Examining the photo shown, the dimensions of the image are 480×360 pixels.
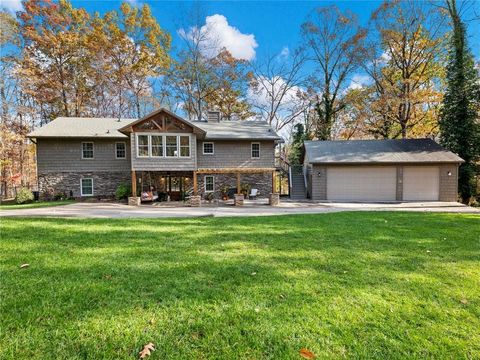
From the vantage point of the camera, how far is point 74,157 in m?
15.7

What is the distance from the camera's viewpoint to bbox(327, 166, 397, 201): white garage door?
1534cm

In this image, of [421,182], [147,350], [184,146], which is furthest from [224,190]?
[147,350]

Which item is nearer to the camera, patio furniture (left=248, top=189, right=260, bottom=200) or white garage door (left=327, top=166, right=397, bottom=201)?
white garage door (left=327, top=166, right=397, bottom=201)

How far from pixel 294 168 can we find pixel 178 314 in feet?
59.6

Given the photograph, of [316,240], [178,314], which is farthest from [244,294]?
[316,240]

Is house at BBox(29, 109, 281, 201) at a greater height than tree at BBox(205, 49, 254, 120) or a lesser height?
lesser

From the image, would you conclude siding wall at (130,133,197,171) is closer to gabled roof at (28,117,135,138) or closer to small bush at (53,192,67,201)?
gabled roof at (28,117,135,138)

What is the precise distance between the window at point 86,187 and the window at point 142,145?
15.3 feet

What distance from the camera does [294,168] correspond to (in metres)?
19.7

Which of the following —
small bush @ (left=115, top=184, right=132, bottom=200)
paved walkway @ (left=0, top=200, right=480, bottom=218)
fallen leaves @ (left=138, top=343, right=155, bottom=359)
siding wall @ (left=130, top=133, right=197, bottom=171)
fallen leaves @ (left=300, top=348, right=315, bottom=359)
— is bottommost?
paved walkway @ (left=0, top=200, right=480, bottom=218)

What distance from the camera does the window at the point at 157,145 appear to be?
14227 millimetres

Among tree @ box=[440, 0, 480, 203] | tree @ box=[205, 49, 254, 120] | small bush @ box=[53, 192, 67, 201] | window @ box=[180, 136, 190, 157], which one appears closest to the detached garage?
tree @ box=[440, 0, 480, 203]

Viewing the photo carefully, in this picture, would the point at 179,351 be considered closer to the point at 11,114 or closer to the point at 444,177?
the point at 444,177

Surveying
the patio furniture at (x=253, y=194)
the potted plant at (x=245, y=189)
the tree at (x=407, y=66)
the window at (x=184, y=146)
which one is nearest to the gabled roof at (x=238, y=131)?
the window at (x=184, y=146)
